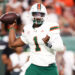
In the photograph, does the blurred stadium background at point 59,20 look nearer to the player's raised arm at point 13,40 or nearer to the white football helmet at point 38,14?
the player's raised arm at point 13,40

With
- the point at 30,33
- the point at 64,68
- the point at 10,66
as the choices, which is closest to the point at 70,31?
the point at 64,68

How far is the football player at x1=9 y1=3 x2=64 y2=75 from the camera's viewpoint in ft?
11.2

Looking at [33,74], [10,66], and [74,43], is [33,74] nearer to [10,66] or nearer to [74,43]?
[10,66]

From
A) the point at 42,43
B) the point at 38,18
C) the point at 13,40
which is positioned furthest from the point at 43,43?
the point at 13,40

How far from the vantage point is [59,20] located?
7.32 m

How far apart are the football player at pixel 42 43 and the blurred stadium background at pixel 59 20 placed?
A: 7.93 ft

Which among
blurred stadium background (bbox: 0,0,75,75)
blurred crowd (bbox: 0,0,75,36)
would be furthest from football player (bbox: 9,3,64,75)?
blurred crowd (bbox: 0,0,75,36)

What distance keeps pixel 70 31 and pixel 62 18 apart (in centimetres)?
58

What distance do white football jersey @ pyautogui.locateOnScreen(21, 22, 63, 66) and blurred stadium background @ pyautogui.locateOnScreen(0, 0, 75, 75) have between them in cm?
244

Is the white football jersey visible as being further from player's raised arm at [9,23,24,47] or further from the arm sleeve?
player's raised arm at [9,23,24,47]

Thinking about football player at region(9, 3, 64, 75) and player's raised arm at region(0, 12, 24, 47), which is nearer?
football player at region(9, 3, 64, 75)

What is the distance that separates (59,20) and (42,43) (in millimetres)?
3921

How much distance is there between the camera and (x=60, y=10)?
7699 mm

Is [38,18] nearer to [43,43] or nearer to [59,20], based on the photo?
[43,43]
